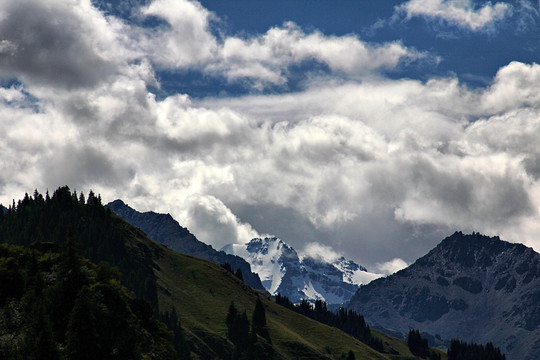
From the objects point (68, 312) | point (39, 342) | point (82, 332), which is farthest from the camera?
point (68, 312)

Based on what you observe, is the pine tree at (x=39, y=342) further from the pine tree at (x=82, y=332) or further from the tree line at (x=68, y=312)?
the pine tree at (x=82, y=332)

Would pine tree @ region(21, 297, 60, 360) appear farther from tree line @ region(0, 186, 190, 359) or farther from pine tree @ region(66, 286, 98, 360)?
pine tree @ region(66, 286, 98, 360)

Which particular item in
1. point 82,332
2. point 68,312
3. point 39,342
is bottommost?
point 39,342

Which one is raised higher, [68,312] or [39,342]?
[68,312]

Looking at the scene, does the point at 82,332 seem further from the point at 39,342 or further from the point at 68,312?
the point at 39,342

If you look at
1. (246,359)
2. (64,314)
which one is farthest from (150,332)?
(246,359)

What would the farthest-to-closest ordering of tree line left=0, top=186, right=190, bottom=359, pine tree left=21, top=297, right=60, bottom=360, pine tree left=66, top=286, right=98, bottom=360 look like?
1. pine tree left=66, top=286, right=98, bottom=360
2. tree line left=0, top=186, right=190, bottom=359
3. pine tree left=21, top=297, right=60, bottom=360

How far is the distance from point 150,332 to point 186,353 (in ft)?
270

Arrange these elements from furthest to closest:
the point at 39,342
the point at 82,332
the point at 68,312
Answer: the point at 68,312 < the point at 82,332 < the point at 39,342

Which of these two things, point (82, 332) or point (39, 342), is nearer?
point (39, 342)

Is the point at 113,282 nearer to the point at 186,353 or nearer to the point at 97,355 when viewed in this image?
the point at 97,355

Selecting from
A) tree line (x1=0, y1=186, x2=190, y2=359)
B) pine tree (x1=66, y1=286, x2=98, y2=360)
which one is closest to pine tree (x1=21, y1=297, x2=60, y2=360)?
tree line (x1=0, y1=186, x2=190, y2=359)

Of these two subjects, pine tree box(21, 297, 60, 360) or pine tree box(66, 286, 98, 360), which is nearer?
pine tree box(21, 297, 60, 360)

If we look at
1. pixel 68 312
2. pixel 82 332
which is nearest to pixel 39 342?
pixel 82 332
